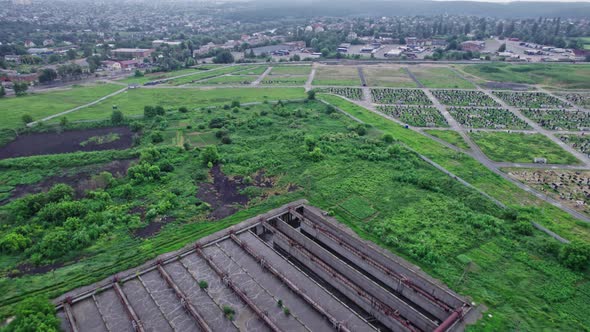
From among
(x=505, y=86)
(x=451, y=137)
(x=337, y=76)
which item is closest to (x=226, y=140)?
(x=451, y=137)

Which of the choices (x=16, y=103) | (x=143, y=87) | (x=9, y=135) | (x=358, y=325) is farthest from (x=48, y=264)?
(x=143, y=87)

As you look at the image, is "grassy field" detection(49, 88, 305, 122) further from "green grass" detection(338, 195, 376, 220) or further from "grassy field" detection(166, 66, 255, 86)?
"green grass" detection(338, 195, 376, 220)

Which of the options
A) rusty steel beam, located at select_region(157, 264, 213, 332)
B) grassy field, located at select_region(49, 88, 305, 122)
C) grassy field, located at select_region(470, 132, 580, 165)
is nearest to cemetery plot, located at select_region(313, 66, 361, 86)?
grassy field, located at select_region(49, 88, 305, 122)

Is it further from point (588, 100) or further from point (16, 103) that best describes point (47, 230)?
point (588, 100)

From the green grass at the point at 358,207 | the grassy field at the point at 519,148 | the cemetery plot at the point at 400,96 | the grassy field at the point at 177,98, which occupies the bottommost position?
the grassy field at the point at 519,148

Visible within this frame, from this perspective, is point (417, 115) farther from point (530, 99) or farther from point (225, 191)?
point (225, 191)

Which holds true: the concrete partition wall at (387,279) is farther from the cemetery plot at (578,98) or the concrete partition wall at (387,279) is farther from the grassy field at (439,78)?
the cemetery plot at (578,98)

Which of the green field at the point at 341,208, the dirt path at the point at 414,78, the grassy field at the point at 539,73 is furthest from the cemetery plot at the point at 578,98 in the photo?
the dirt path at the point at 414,78
